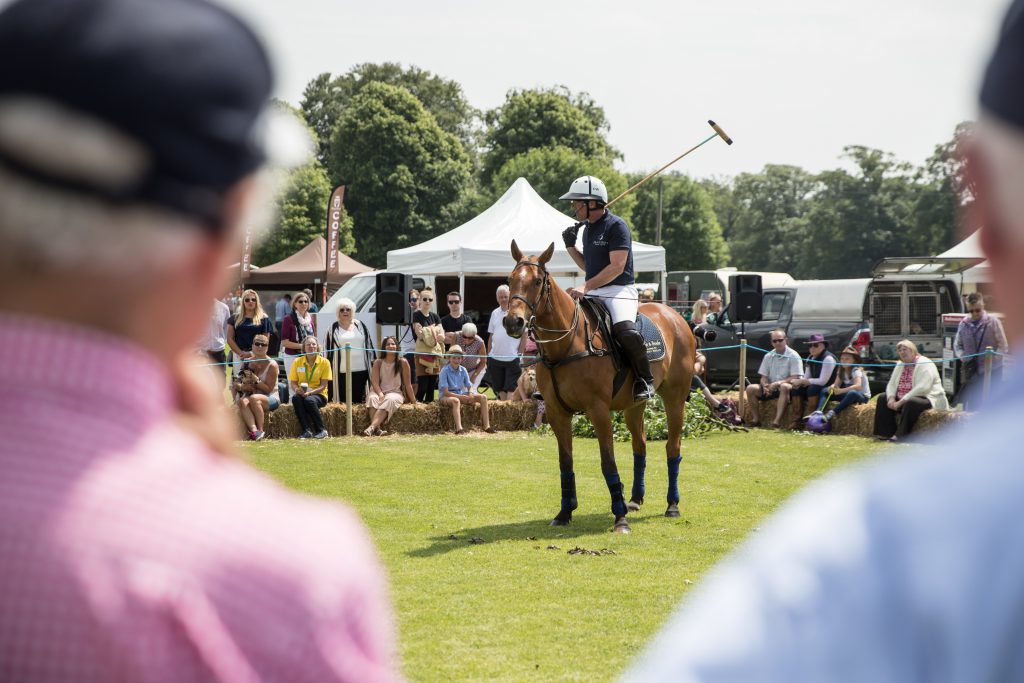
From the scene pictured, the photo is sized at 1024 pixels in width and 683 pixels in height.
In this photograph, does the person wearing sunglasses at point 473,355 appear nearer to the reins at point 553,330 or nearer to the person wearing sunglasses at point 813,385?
the person wearing sunglasses at point 813,385

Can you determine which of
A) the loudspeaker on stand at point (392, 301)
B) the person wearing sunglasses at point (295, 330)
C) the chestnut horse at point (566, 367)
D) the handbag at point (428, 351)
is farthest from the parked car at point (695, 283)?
the chestnut horse at point (566, 367)

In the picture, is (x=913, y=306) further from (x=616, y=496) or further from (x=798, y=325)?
(x=616, y=496)

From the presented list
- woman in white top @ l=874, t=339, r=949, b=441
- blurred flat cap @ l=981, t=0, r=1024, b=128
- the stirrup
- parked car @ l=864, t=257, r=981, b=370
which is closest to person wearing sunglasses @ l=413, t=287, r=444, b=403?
woman in white top @ l=874, t=339, r=949, b=441

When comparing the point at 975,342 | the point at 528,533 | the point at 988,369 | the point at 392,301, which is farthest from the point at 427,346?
the point at 528,533

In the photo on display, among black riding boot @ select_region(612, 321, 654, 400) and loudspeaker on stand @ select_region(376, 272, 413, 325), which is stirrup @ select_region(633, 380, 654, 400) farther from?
loudspeaker on stand @ select_region(376, 272, 413, 325)

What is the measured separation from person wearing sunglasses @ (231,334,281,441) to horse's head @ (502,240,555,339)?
25.9 ft

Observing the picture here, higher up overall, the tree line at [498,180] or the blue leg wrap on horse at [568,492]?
the tree line at [498,180]

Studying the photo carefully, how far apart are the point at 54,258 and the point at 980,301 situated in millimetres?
18366

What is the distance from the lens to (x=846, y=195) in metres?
103

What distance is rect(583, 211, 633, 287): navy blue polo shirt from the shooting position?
33.6 feet

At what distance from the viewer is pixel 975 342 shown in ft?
57.8

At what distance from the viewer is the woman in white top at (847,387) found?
60.7ft

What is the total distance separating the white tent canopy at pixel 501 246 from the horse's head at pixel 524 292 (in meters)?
12.6

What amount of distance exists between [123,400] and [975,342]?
18.0 m
